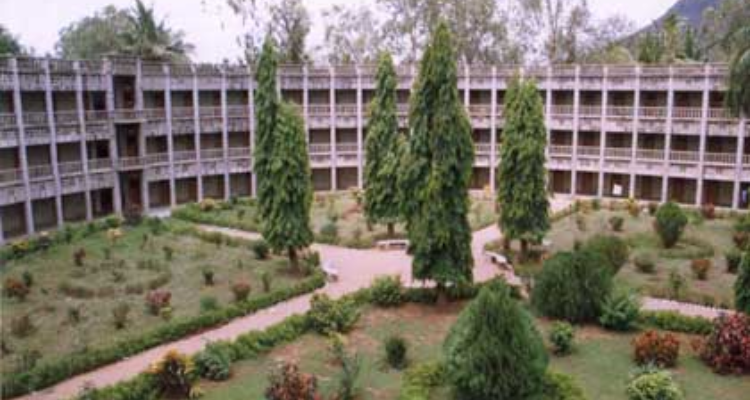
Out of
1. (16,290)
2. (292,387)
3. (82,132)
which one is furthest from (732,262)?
(82,132)

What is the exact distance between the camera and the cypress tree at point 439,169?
72.2 ft

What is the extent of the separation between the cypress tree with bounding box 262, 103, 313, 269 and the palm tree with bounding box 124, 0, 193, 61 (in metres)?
24.5

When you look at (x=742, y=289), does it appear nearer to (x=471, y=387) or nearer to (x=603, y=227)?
(x=471, y=387)

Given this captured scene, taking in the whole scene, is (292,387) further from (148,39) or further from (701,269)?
(148,39)

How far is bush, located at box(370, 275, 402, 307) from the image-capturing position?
23.3 metres

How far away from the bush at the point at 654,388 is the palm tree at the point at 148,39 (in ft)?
132

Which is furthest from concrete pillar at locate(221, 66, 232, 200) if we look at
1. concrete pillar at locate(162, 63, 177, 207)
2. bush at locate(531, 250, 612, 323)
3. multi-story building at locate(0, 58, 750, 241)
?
bush at locate(531, 250, 612, 323)

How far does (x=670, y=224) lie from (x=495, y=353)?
1929 cm

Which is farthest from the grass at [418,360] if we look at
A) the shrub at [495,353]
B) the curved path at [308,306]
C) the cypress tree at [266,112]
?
the cypress tree at [266,112]

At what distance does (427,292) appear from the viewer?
2388 centimetres

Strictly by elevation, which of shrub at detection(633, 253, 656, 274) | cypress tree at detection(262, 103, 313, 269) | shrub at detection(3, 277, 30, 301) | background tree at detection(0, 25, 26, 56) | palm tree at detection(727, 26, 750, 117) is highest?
background tree at detection(0, 25, 26, 56)

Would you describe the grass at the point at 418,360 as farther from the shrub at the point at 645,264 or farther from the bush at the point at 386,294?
the shrub at the point at 645,264

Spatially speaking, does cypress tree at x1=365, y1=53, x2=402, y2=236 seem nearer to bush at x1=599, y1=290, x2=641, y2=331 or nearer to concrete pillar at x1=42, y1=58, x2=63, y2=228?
bush at x1=599, y1=290, x2=641, y2=331

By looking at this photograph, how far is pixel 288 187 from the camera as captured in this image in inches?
1040
